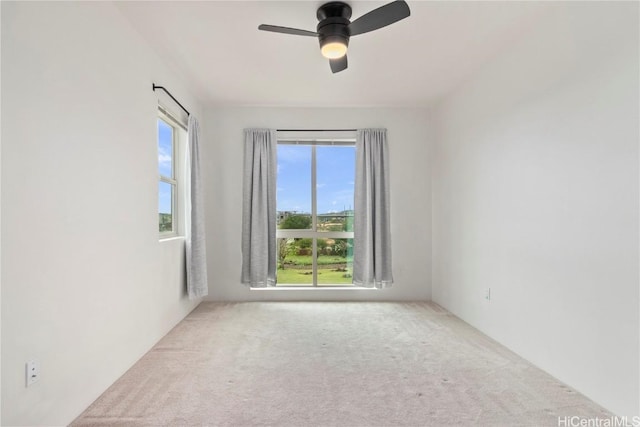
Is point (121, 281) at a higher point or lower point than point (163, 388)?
higher

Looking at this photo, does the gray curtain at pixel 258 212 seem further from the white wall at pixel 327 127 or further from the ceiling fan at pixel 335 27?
the ceiling fan at pixel 335 27

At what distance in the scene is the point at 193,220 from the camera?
134 inches

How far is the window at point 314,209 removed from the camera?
14.1 feet

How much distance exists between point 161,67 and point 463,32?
8.11ft

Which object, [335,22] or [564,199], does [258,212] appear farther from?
[564,199]

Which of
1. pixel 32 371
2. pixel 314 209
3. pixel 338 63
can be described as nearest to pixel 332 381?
pixel 32 371

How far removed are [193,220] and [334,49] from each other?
220cm

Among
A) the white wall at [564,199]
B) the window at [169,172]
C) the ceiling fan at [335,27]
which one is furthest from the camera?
the window at [169,172]

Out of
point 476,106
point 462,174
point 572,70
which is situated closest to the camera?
point 572,70

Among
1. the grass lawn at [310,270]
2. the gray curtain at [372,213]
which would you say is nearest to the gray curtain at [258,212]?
the grass lawn at [310,270]

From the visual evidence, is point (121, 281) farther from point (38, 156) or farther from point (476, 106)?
point (476, 106)

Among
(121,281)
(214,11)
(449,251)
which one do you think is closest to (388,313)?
(449,251)

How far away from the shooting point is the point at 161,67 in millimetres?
2822

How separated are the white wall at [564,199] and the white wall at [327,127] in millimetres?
1007
